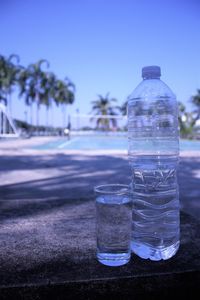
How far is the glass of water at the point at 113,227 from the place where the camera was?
1.36 meters

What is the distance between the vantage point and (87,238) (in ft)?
5.63

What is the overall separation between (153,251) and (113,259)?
0.24 m

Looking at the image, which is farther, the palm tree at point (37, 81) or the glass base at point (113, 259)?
the palm tree at point (37, 81)

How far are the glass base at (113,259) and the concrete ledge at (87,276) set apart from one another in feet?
0.09

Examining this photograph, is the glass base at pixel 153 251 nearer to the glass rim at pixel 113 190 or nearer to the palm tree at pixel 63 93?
the glass rim at pixel 113 190

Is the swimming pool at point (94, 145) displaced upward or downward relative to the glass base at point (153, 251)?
downward

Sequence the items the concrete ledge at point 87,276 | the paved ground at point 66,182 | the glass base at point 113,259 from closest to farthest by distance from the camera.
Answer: the concrete ledge at point 87,276 < the glass base at point 113,259 < the paved ground at point 66,182

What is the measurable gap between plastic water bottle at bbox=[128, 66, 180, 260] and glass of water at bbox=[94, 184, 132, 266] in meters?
0.14

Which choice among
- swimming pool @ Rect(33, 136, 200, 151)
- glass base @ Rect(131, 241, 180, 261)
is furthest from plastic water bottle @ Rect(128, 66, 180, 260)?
swimming pool @ Rect(33, 136, 200, 151)

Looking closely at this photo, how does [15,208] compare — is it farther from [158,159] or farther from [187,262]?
[187,262]

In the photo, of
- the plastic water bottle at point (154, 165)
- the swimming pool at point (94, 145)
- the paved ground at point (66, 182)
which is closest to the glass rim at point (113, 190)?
the plastic water bottle at point (154, 165)

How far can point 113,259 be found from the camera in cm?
135

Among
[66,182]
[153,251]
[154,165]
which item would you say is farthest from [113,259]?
[66,182]

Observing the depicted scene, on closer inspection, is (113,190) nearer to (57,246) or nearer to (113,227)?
(113,227)
